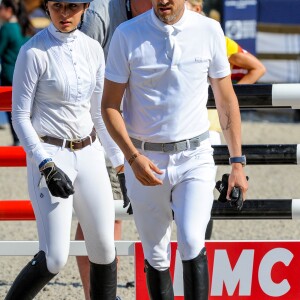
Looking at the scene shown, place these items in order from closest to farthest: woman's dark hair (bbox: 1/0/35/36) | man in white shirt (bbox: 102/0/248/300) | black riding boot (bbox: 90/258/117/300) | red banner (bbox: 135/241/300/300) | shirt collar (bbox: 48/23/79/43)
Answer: man in white shirt (bbox: 102/0/248/300) → shirt collar (bbox: 48/23/79/43) → black riding boot (bbox: 90/258/117/300) → red banner (bbox: 135/241/300/300) → woman's dark hair (bbox: 1/0/35/36)

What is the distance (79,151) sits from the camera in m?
5.04

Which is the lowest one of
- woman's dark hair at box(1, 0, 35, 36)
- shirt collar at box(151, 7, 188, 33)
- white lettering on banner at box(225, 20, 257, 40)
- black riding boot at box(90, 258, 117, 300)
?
white lettering on banner at box(225, 20, 257, 40)

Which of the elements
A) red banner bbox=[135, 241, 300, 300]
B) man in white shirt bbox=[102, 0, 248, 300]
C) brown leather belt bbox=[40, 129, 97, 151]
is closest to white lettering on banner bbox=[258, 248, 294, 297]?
red banner bbox=[135, 241, 300, 300]

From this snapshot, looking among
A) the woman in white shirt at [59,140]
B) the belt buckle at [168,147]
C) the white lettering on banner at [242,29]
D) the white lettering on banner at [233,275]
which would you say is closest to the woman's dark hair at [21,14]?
the white lettering on banner at [242,29]

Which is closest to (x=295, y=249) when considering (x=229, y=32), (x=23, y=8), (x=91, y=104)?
(x=91, y=104)

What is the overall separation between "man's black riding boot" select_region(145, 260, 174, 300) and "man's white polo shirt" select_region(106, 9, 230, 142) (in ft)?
2.13

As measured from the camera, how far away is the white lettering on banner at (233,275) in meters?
5.78

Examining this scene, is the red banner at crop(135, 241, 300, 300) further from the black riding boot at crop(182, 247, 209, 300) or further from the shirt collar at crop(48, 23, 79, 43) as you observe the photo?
the shirt collar at crop(48, 23, 79, 43)

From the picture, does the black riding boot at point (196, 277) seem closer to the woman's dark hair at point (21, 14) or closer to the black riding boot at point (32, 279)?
the black riding boot at point (32, 279)

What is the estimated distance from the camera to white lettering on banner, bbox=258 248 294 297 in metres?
5.79

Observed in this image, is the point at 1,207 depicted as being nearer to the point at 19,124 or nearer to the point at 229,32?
the point at 19,124

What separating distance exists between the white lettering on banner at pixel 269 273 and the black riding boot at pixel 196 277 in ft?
3.18

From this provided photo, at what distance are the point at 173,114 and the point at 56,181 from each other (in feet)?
1.92

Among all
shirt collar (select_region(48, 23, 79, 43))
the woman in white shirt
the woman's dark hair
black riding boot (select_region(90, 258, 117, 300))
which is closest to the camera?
the woman in white shirt
